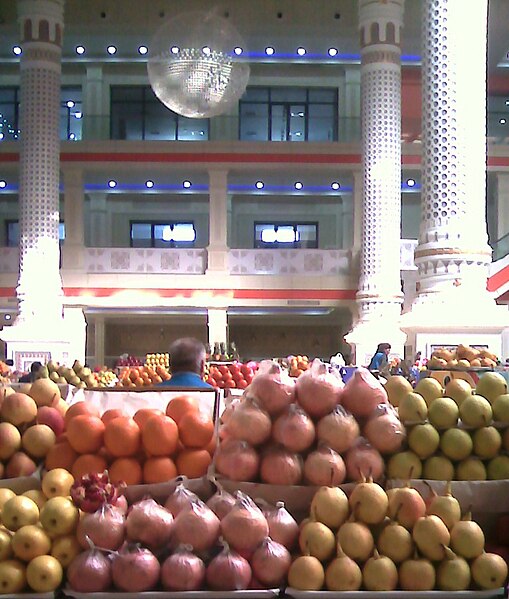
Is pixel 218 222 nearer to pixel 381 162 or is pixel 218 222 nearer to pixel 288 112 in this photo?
pixel 288 112

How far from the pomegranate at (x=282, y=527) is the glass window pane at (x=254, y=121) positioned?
21675mm

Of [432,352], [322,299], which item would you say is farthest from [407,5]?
[432,352]

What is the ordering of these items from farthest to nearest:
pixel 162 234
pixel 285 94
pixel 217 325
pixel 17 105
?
1. pixel 162 234
2. pixel 285 94
3. pixel 17 105
4. pixel 217 325

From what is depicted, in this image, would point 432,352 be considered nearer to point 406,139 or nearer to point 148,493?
point 148,493

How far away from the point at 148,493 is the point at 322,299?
16542 mm

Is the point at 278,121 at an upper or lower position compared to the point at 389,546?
upper

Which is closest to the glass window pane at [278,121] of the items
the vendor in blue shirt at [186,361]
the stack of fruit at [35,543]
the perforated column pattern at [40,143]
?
the perforated column pattern at [40,143]

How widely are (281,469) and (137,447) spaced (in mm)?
507

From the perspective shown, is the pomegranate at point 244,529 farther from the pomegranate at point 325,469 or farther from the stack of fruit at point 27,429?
the stack of fruit at point 27,429

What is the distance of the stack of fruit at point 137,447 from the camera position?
8.55ft

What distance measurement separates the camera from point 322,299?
18.9 metres

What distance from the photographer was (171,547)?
225 centimetres

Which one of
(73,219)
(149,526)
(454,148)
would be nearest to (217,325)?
(73,219)

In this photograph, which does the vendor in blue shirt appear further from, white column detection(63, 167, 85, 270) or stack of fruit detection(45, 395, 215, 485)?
white column detection(63, 167, 85, 270)
